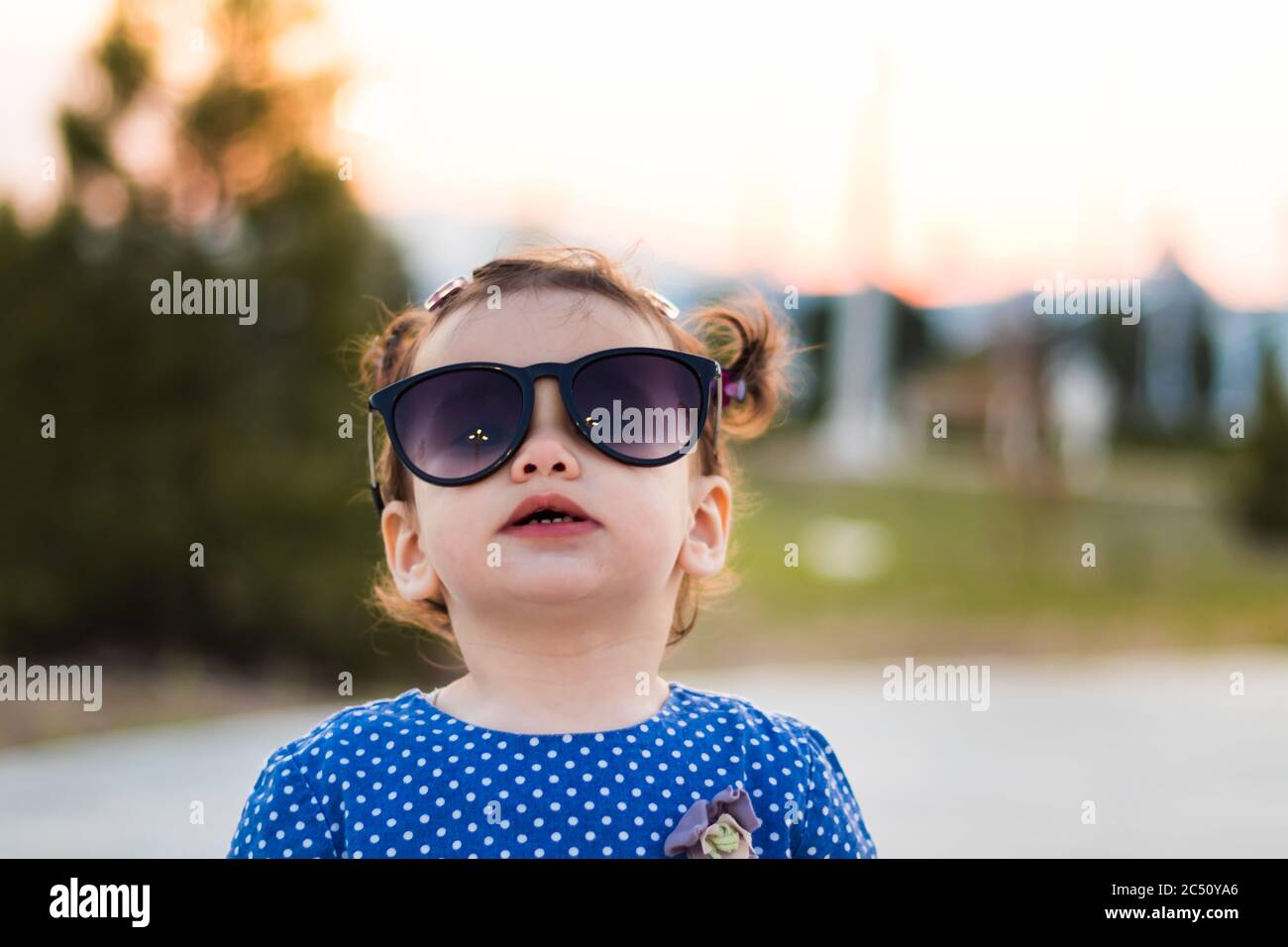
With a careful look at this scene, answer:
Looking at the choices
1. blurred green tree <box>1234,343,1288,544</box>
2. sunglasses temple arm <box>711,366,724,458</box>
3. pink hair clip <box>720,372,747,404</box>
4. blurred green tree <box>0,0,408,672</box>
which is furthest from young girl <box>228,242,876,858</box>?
blurred green tree <box>1234,343,1288,544</box>

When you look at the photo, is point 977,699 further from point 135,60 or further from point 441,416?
point 441,416

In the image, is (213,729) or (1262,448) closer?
(213,729)

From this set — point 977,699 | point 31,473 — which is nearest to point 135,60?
point 31,473

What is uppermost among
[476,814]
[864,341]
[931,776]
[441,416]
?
[864,341]

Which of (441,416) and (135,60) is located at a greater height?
(135,60)

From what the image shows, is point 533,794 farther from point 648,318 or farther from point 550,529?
point 648,318

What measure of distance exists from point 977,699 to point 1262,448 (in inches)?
229

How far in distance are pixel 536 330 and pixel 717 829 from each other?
0.61m

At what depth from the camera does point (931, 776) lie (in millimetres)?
5391

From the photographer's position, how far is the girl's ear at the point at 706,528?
5.84 feet

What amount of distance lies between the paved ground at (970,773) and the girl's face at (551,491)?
298 cm

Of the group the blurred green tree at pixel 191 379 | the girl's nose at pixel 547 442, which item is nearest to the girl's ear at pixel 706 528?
the girl's nose at pixel 547 442

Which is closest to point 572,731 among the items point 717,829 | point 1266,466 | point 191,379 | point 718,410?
point 717,829
